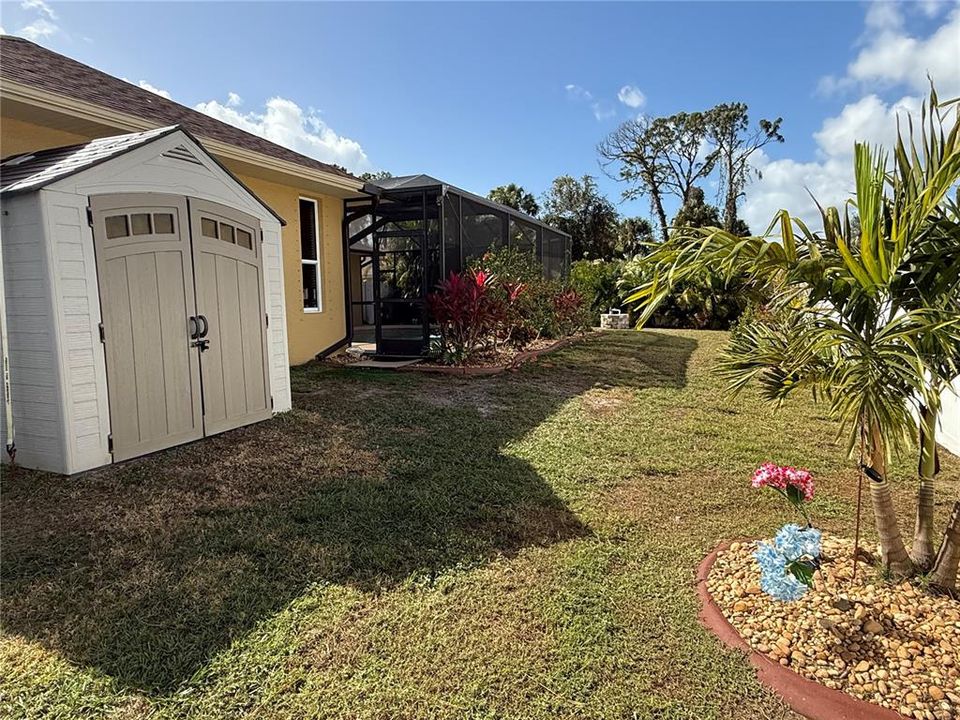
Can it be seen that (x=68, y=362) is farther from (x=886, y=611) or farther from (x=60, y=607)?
(x=886, y=611)

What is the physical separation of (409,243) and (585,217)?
21.7 m

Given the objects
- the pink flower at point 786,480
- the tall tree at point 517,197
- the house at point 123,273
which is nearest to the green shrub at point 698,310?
the tall tree at point 517,197

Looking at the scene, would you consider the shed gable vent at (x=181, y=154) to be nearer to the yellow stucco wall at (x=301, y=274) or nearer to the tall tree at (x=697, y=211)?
the yellow stucco wall at (x=301, y=274)

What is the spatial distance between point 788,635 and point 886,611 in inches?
18.7

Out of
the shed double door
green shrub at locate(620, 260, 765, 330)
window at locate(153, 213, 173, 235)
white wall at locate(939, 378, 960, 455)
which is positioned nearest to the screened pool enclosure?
the shed double door

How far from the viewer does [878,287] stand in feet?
7.17

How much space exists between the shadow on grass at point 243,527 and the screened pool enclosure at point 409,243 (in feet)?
14.2

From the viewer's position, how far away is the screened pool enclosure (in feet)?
33.2

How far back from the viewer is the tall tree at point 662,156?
1206 inches

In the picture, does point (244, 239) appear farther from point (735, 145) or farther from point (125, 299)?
point (735, 145)

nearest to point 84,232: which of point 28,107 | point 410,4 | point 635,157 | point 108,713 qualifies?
point 28,107

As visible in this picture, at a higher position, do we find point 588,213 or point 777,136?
point 777,136

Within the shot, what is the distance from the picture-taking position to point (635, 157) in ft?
102

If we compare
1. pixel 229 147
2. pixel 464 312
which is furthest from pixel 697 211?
pixel 229 147
